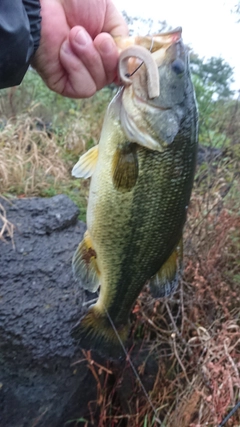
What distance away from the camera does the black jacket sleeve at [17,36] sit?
4.31 feet

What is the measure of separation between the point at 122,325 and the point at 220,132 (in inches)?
115

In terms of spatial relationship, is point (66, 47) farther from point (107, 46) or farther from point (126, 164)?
point (126, 164)

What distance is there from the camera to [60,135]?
203 inches

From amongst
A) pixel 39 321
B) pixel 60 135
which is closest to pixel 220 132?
pixel 60 135

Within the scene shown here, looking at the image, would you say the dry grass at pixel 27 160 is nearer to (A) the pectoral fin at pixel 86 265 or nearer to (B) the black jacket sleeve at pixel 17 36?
(A) the pectoral fin at pixel 86 265

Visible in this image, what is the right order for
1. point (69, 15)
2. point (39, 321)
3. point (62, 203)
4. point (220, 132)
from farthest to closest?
1. point (220, 132)
2. point (62, 203)
3. point (39, 321)
4. point (69, 15)

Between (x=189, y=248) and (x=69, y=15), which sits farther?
(x=189, y=248)

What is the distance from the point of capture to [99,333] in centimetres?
198

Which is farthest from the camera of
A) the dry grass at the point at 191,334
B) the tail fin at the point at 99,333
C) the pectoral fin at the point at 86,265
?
the dry grass at the point at 191,334

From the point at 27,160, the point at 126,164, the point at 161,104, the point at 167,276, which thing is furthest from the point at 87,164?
the point at 27,160

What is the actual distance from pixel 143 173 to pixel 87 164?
0.22m

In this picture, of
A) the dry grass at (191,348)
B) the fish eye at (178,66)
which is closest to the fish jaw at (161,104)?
the fish eye at (178,66)

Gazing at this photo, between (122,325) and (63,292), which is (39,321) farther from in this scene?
(122,325)

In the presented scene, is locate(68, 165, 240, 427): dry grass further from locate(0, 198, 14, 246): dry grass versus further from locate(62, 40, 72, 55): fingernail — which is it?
locate(62, 40, 72, 55): fingernail
